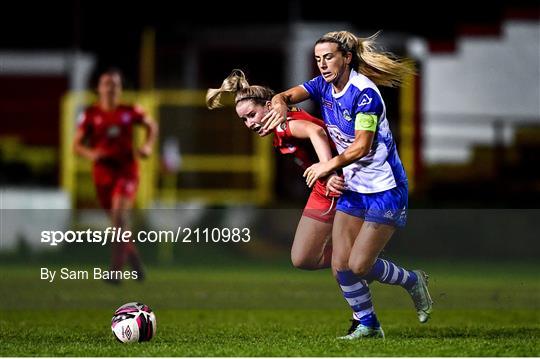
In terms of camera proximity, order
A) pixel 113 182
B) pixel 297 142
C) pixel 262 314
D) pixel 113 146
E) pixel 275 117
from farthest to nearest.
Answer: pixel 113 146, pixel 113 182, pixel 262 314, pixel 297 142, pixel 275 117

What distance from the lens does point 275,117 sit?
938 cm

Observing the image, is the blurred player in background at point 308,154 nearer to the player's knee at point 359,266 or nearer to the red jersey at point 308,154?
the red jersey at point 308,154

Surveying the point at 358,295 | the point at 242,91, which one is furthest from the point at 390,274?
the point at 242,91

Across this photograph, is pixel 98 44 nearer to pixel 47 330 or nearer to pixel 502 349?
pixel 47 330

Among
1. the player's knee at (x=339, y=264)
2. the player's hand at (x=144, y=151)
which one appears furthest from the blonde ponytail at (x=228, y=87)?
the player's hand at (x=144, y=151)

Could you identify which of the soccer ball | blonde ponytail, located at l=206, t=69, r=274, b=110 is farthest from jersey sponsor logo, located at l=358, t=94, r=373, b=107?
the soccer ball

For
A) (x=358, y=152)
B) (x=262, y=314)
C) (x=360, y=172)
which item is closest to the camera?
(x=358, y=152)

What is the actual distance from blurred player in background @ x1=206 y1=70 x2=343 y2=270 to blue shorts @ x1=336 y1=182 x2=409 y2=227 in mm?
103

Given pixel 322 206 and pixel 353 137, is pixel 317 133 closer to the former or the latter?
pixel 353 137

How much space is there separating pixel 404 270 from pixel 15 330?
2.88 meters

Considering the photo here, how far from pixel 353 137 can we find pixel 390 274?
3.11 feet

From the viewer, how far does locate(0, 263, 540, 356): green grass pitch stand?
890 cm

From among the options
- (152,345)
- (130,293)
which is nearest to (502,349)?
(152,345)

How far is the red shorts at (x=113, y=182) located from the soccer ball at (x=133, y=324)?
16.3 feet
